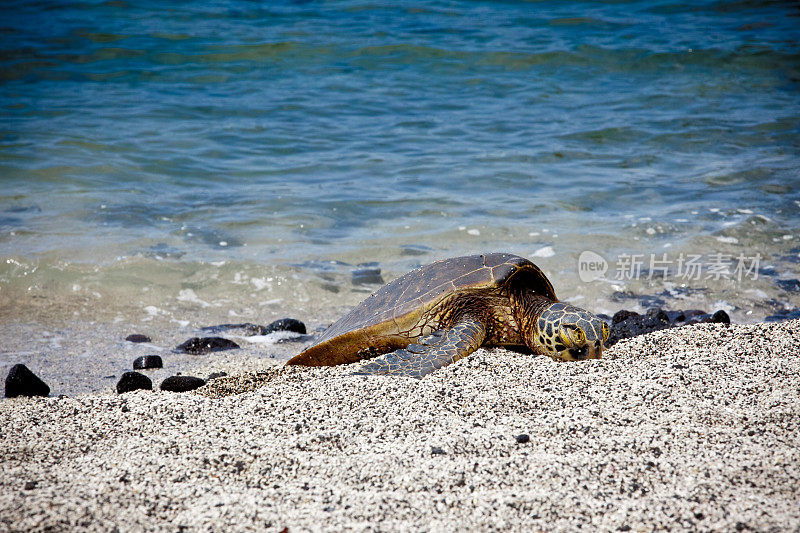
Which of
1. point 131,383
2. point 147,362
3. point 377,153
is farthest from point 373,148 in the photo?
point 131,383

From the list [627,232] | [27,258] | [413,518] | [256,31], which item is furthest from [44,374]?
[256,31]

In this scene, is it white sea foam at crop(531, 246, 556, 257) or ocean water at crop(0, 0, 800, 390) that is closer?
ocean water at crop(0, 0, 800, 390)

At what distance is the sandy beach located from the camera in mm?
1915

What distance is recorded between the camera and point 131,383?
3.49 meters

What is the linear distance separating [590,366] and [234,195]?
5.86 m

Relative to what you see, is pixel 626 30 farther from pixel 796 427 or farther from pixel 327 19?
pixel 796 427

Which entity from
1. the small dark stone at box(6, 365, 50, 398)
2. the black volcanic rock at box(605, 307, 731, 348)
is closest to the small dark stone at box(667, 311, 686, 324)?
the black volcanic rock at box(605, 307, 731, 348)

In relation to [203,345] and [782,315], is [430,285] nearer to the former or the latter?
[203,345]

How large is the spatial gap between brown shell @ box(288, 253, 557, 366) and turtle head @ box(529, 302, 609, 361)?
379 mm

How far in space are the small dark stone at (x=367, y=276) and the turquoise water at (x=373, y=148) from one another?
87 millimetres

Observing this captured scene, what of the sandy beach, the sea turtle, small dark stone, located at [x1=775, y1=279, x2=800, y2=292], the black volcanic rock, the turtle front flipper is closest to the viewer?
the sandy beach

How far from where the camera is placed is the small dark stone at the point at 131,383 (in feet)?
11.5

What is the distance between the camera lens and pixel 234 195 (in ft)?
26.2

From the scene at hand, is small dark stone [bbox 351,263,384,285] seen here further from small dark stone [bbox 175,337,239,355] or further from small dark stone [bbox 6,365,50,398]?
small dark stone [bbox 6,365,50,398]
